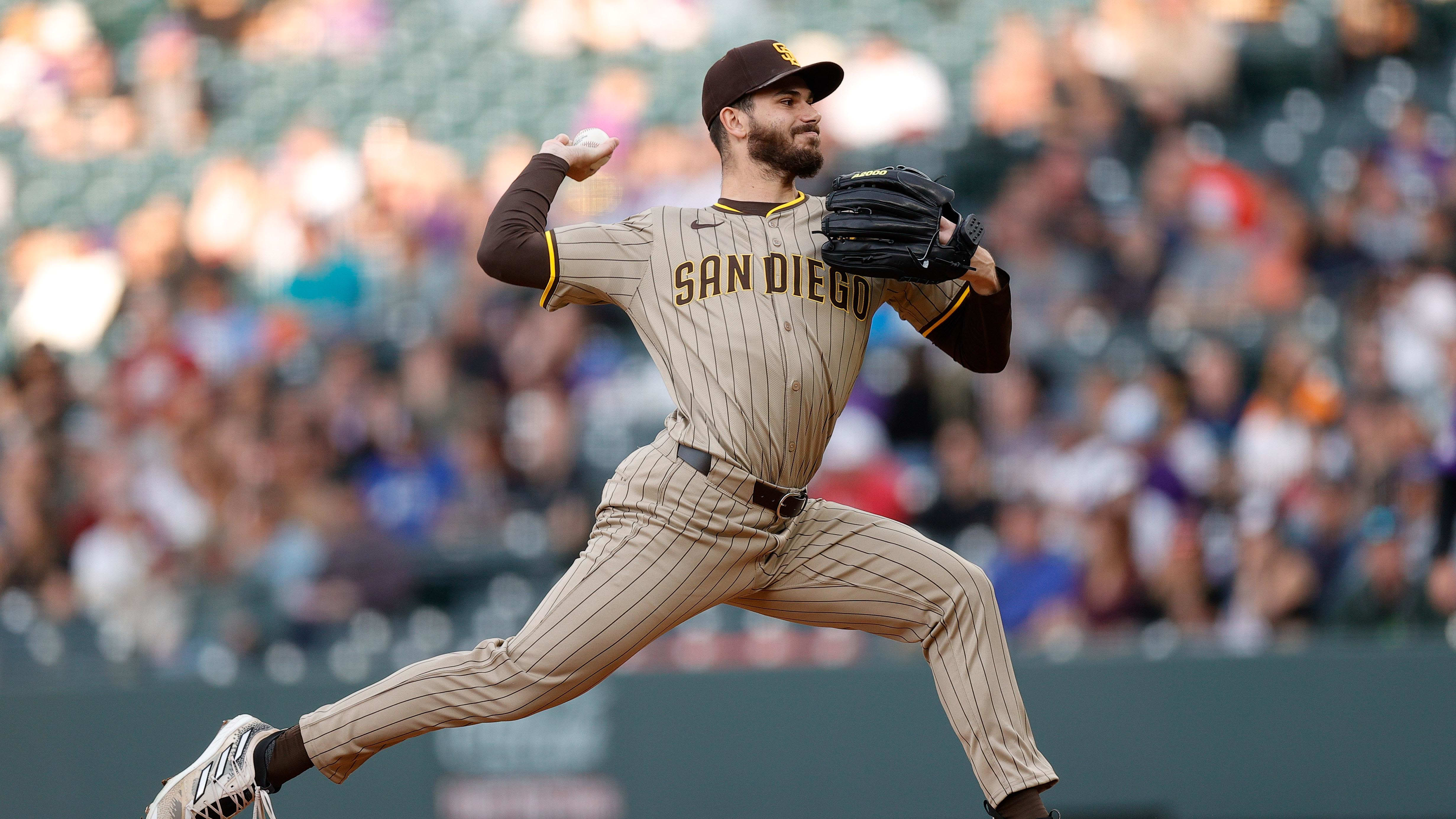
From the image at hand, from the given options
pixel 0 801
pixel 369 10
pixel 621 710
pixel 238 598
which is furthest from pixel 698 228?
pixel 369 10

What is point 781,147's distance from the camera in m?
3.57

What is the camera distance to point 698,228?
354 cm

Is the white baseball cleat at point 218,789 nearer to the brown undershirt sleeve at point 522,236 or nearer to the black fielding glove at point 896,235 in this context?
the brown undershirt sleeve at point 522,236

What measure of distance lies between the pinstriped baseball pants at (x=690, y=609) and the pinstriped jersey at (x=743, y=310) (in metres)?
0.11

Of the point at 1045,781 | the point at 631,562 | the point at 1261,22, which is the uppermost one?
the point at 1261,22

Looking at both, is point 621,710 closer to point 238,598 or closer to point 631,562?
point 238,598

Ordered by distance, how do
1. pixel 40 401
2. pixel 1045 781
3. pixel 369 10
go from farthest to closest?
pixel 369 10 → pixel 40 401 → pixel 1045 781

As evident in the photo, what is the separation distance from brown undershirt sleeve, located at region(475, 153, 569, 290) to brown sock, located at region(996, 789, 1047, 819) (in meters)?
1.54

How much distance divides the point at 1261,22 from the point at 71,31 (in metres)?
7.80

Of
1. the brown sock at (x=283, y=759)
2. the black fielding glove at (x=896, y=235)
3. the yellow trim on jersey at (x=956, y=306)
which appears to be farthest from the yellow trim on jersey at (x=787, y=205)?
the brown sock at (x=283, y=759)

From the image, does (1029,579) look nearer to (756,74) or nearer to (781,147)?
(781,147)

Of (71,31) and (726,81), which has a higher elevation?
(71,31)

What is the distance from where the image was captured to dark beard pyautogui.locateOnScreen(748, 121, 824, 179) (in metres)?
3.56

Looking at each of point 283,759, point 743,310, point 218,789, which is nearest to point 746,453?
point 743,310
